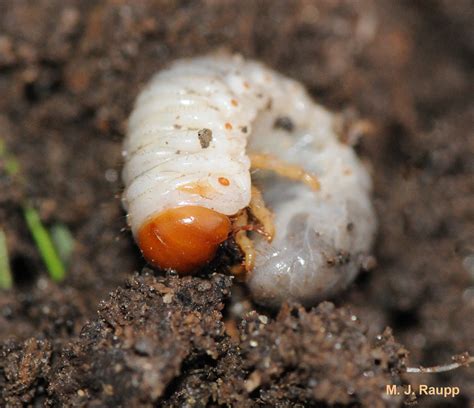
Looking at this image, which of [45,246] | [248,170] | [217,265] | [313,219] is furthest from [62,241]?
[313,219]

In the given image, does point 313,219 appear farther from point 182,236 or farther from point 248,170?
point 182,236

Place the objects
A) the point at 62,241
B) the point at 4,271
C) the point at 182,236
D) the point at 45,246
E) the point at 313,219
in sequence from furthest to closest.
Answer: the point at 62,241 → the point at 45,246 → the point at 4,271 → the point at 313,219 → the point at 182,236

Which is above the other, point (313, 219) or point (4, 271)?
point (313, 219)

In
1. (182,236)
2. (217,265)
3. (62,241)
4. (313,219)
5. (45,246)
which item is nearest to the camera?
(182,236)

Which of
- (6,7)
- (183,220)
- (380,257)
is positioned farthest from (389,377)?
(6,7)

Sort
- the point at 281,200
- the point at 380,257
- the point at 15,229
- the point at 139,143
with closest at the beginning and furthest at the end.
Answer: the point at 139,143
the point at 281,200
the point at 15,229
the point at 380,257

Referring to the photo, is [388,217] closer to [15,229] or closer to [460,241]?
[460,241]

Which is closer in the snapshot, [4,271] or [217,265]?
[217,265]
